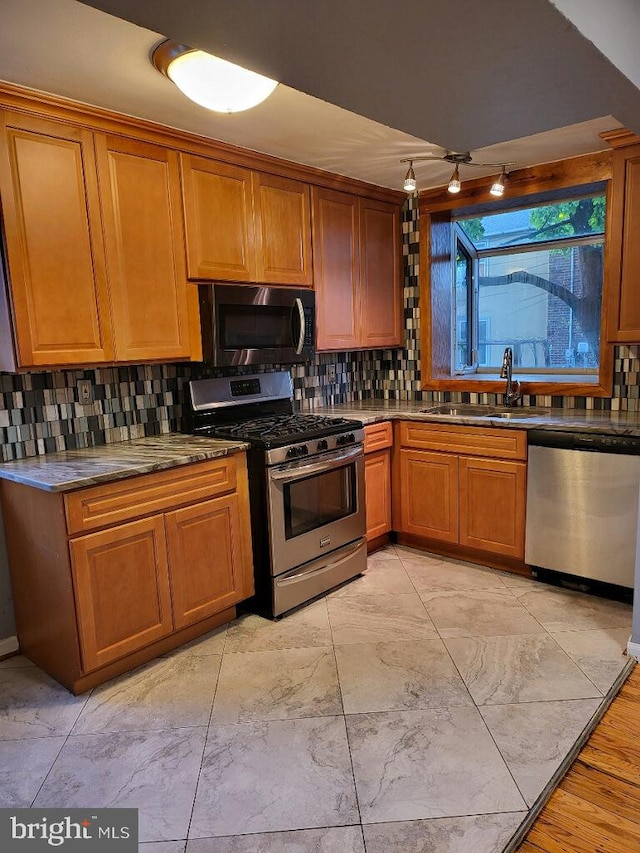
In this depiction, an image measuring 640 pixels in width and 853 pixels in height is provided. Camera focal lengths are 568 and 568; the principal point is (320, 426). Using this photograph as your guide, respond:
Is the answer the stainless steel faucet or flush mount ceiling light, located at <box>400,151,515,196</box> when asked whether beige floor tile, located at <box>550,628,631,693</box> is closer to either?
the stainless steel faucet

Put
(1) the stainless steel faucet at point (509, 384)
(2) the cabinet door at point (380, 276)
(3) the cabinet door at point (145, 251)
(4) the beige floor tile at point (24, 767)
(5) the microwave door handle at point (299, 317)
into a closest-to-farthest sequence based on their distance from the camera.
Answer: (4) the beige floor tile at point (24, 767) → (3) the cabinet door at point (145, 251) → (5) the microwave door handle at point (299, 317) → (1) the stainless steel faucet at point (509, 384) → (2) the cabinet door at point (380, 276)

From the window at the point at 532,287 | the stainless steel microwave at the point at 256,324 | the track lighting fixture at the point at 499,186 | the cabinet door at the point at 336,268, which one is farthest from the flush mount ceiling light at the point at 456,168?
the stainless steel microwave at the point at 256,324

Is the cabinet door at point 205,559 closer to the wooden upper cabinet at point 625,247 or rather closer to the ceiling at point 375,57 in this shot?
the ceiling at point 375,57


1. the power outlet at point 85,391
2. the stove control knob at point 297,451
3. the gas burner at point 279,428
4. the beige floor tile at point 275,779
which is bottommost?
the beige floor tile at point 275,779

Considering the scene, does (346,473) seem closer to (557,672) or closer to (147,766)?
(557,672)

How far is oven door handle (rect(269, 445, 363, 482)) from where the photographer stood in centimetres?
270

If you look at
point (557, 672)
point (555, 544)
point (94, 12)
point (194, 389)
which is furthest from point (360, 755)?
point (94, 12)

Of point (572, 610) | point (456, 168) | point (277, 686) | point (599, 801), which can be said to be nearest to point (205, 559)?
point (277, 686)

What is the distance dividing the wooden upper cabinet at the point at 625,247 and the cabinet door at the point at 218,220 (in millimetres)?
1877

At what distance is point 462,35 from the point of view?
118 cm

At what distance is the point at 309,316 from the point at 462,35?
83.3 inches

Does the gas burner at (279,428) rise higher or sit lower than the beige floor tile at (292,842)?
higher

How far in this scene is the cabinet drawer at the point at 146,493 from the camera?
6.94 feet

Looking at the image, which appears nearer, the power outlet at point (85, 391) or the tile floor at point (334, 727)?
the tile floor at point (334, 727)
